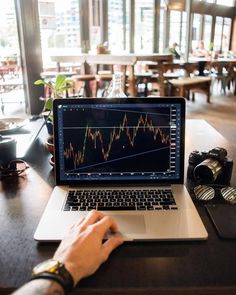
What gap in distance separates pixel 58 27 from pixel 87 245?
20.4 feet

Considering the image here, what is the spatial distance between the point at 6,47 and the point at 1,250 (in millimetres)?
4754

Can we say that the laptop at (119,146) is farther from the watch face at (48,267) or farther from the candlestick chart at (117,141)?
the watch face at (48,267)

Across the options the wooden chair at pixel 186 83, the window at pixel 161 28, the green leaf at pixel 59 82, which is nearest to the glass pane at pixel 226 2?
the window at pixel 161 28

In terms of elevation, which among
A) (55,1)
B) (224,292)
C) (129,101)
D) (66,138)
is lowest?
(224,292)

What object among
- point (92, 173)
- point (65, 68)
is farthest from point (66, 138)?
point (65, 68)

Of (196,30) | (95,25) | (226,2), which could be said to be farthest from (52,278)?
(226,2)

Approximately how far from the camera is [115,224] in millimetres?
723

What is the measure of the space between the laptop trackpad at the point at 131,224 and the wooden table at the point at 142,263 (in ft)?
0.12

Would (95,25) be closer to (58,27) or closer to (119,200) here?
(58,27)

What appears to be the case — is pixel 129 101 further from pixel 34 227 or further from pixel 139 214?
pixel 34 227

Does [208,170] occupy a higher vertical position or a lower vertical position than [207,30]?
lower

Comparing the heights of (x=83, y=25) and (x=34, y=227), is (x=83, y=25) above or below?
above

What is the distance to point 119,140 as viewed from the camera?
94 cm

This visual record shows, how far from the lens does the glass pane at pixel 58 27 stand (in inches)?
217
